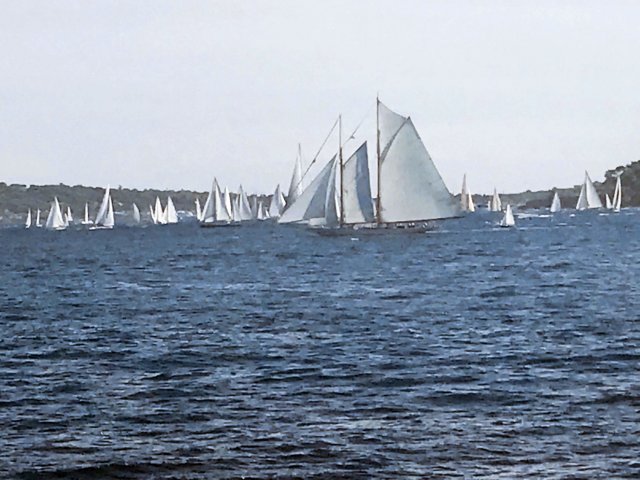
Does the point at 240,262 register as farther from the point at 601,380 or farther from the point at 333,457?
the point at 333,457

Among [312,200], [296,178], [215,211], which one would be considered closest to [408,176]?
[312,200]

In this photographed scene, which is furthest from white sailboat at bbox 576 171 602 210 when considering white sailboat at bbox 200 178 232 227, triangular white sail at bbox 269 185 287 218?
white sailboat at bbox 200 178 232 227

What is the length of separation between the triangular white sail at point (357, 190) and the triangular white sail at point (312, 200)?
1.64 metres

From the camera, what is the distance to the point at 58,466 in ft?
57.1

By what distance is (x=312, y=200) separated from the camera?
95.2 meters

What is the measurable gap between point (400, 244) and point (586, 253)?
1935cm

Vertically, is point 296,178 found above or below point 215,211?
above

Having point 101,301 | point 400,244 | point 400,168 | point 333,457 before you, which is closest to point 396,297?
point 101,301

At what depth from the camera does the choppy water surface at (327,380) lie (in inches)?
693

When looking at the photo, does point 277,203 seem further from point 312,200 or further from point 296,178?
point 312,200

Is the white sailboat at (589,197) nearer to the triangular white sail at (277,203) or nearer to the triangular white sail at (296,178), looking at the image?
the triangular white sail at (277,203)

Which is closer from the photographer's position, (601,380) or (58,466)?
(58,466)

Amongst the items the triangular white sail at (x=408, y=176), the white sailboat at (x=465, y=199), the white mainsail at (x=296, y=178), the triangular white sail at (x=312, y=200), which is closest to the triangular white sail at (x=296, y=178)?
the white mainsail at (x=296, y=178)

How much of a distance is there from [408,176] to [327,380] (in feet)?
216
